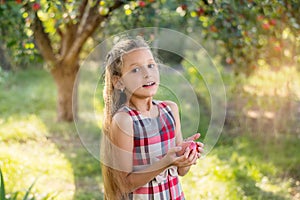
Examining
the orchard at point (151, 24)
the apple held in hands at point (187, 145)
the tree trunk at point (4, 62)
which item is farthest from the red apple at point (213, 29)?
the tree trunk at point (4, 62)

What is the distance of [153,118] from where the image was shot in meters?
1.75

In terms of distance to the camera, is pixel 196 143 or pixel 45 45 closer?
pixel 196 143

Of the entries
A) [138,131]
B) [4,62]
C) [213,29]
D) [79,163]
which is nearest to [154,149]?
[138,131]

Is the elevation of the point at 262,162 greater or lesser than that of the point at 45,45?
lesser

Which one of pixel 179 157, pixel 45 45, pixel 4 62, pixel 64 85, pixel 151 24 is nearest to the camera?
pixel 179 157

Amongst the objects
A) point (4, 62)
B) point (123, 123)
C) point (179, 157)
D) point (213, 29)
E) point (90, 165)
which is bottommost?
point (90, 165)

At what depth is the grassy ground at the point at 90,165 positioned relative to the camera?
3442mm

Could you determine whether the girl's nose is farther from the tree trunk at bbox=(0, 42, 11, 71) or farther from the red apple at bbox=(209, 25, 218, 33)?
the tree trunk at bbox=(0, 42, 11, 71)

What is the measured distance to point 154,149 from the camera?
5.64 ft

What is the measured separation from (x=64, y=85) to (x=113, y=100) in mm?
3706

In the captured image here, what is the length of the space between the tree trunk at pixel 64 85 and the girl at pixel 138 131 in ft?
11.5

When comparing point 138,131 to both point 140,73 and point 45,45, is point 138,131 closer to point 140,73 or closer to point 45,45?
point 140,73

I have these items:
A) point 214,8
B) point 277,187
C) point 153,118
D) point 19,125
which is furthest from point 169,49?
point 19,125

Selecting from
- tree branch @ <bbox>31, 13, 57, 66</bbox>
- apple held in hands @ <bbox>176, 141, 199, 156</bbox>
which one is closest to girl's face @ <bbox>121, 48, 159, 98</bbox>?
apple held in hands @ <bbox>176, 141, 199, 156</bbox>
